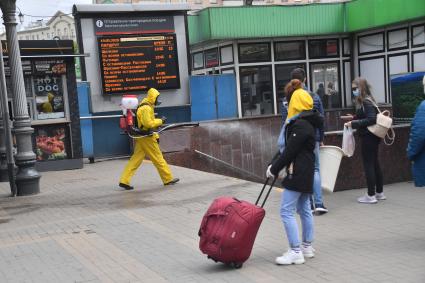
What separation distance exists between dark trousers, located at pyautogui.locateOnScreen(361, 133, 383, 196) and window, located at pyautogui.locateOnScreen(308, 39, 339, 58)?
501 inches

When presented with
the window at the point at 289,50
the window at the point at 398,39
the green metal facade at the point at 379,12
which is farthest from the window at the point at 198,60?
the window at the point at 398,39

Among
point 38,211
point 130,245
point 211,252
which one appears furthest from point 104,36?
point 211,252

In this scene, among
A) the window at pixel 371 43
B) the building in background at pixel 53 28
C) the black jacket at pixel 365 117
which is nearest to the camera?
the black jacket at pixel 365 117

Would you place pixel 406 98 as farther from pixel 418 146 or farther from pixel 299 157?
pixel 299 157

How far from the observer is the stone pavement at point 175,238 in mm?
5141

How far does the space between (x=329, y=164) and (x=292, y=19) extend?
1259cm

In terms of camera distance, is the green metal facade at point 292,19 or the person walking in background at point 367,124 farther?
the green metal facade at point 292,19

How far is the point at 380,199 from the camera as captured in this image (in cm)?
830

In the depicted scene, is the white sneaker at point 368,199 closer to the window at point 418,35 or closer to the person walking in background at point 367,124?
the person walking in background at point 367,124

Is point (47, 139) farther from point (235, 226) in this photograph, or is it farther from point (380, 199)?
point (235, 226)

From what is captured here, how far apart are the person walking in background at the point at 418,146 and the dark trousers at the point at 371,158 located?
216cm

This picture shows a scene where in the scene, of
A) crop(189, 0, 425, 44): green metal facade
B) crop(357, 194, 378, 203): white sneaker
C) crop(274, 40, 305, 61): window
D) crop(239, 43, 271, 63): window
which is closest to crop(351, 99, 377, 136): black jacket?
crop(357, 194, 378, 203): white sneaker

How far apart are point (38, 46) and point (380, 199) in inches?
327

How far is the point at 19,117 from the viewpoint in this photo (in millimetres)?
10047
